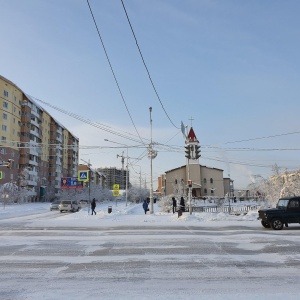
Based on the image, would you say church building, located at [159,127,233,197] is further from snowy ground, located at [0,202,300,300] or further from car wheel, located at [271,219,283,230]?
snowy ground, located at [0,202,300,300]

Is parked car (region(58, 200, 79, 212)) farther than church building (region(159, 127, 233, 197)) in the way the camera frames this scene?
No

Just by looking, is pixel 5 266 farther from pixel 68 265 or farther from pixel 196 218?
pixel 196 218

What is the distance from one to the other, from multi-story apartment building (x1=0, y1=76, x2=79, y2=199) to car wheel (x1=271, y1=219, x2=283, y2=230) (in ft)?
158

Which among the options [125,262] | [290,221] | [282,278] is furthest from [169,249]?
[290,221]

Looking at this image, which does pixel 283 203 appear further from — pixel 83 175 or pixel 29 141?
pixel 29 141

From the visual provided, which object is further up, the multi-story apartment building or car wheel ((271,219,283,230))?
the multi-story apartment building

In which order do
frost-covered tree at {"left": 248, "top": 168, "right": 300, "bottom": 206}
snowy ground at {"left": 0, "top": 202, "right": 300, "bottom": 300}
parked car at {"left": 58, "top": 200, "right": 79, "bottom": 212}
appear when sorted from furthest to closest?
parked car at {"left": 58, "top": 200, "right": 79, "bottom": 212} → frost-covered tree at {"left": 248, "top": 168, "right": 300, "bottom": 206} → snowy ground at {"left": 0, "top": 202, "right": 300, "bottom": 300}

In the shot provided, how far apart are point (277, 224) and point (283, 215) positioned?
0.65 metres

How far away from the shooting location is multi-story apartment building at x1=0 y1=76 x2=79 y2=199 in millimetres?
75188

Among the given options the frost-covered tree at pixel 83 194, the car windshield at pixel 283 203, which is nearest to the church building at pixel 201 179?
the frost-covered tree at pixel 83 194

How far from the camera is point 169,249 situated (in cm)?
1203

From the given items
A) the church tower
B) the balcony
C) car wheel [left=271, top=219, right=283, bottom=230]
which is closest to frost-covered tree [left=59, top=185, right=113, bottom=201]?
the balcony

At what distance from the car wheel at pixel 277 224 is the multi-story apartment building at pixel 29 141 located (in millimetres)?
48081

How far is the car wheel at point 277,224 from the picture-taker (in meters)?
19.7
